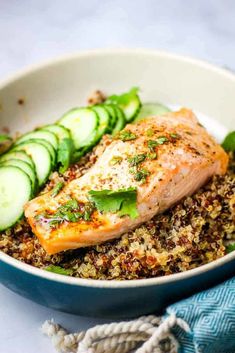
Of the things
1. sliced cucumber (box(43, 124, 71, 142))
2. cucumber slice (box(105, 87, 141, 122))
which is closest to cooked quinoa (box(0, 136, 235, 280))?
sliced cucumber (box(43, 124, 71, 142))

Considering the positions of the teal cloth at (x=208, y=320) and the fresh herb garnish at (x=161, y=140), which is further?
the fresh herb garnish at (x=161, y=140)

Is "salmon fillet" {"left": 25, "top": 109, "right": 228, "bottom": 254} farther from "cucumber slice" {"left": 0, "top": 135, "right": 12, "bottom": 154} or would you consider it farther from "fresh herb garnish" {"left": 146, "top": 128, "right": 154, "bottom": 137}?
"cucumber slice" {"left": 0, "top": 135, "right": 12, "bottom": 154}

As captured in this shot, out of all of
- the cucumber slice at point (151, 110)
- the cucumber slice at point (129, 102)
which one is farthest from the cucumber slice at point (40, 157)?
the cucumber slice at point (151, 110)

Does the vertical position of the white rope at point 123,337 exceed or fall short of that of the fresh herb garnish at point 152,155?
it falls short

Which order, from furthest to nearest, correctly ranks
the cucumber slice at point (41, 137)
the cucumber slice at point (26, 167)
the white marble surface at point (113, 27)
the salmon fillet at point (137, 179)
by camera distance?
1. the white marble surface at point (113, 27)
2. the cucumber slice at point (41, 137)
3. the cucumber slice at point (26, 167)
4. the salmon fillet at point (137, 179)

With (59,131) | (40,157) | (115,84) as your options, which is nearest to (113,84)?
(115,84)

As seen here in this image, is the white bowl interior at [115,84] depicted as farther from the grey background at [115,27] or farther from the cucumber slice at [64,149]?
the grey background at [115,27]

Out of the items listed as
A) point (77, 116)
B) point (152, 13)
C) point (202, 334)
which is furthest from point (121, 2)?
point (202, 334)
